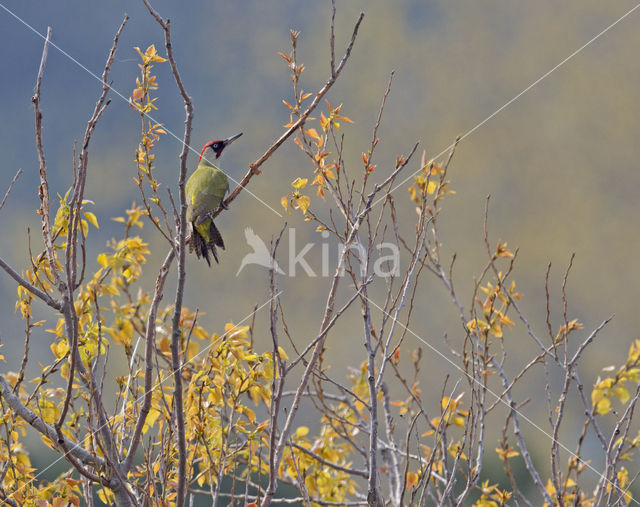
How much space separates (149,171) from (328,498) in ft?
5.13

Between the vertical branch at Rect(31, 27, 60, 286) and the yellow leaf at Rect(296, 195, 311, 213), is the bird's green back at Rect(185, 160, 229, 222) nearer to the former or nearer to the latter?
the yellow leaf at Rect(296, 195, 311, 213)

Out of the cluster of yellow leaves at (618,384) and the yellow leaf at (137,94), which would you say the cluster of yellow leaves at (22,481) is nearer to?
the yellow leaf at (137,94)

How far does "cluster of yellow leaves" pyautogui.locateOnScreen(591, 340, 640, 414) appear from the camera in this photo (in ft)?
7.97

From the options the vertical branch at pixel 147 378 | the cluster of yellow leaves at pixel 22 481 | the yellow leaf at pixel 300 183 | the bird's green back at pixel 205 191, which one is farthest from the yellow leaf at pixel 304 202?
the cluster of yellow leaves at pixel 22 481

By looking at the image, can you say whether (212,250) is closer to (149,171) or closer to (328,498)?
(149,171)

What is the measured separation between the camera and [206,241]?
2.96 m

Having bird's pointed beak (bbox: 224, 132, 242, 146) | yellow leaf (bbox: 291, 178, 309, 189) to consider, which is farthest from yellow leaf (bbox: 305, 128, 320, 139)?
bird's pointed beak (bbox: 224, 132, 242, 146)

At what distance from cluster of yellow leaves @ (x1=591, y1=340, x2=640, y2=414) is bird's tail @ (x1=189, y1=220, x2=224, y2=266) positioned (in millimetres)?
1701

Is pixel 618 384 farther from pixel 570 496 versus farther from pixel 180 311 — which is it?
pixel 180 311

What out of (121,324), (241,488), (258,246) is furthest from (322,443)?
(241,488)

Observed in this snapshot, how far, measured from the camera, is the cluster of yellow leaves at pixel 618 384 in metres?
2.43

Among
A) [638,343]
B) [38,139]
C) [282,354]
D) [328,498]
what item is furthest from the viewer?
[328,498]

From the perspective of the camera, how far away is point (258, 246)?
2975 millimetres

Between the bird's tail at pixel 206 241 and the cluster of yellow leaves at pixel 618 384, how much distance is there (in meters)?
1.70
